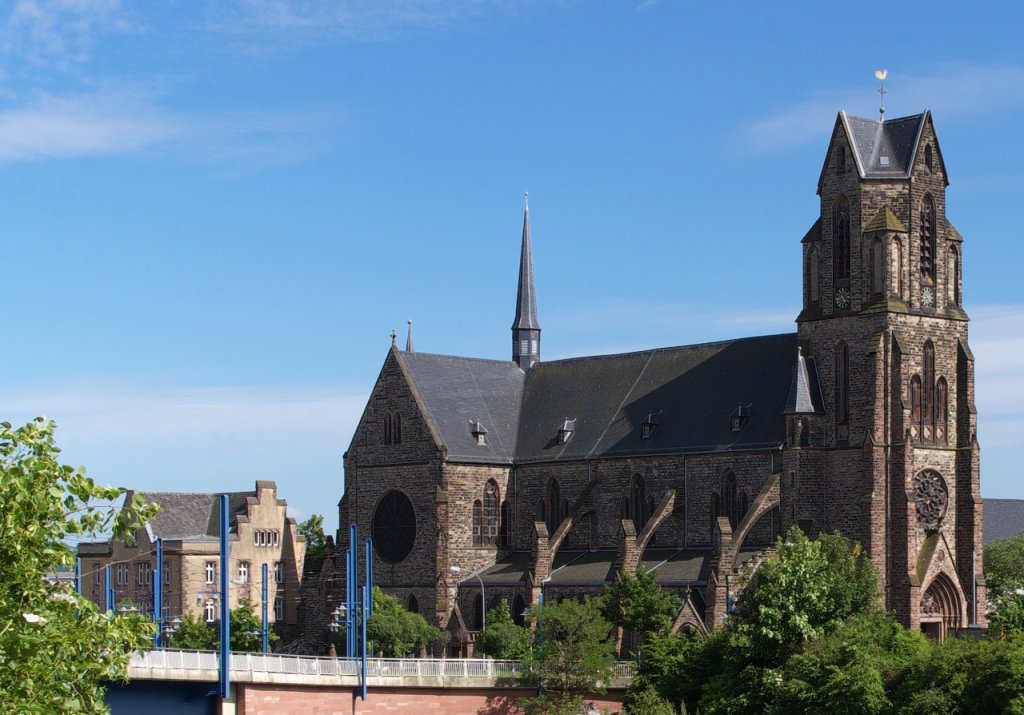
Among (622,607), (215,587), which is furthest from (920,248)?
(215,587)

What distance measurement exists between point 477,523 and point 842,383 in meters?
21.4

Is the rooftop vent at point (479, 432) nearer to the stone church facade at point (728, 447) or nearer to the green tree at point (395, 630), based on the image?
the stone church facade at point (728, 447)

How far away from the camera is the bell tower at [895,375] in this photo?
253 ft

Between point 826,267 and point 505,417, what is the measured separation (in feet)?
69.8

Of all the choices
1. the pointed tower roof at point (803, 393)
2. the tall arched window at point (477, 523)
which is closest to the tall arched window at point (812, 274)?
the pointed tower roof at point (803, 393)

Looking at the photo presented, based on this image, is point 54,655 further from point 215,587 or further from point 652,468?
point 215,587

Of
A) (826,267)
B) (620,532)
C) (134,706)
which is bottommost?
(134,706)

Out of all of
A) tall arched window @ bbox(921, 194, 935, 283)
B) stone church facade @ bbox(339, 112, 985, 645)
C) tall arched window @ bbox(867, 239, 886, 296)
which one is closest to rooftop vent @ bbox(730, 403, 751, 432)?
stone church facade @ bbox(339, 112, 985, 645)

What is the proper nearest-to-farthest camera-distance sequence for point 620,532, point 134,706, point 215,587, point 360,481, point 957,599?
point 134,706 < point 957,599 < point 620,532 < point 360,481 < point 215,587

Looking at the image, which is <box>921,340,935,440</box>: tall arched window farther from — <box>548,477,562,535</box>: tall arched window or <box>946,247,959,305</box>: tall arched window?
<box>548,477,562,535</box>: tall arched window

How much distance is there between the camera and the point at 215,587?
4188 inches

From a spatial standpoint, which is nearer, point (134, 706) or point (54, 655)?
point (54, 655)

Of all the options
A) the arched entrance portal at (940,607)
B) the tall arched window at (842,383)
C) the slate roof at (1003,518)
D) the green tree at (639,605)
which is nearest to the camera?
the arched entrance portal at (940,607)

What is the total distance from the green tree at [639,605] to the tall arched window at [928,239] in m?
17.0
